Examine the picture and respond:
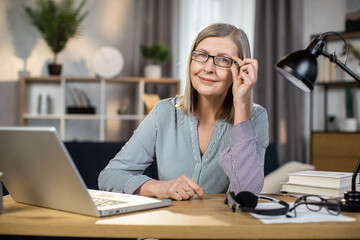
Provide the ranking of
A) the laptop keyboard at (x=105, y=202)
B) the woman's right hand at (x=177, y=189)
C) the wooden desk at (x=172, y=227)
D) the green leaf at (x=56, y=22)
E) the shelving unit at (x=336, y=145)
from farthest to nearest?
the green leaf at (x=56, y=22) → the shelving unit at (x=336, y=145) → the woman's right hand at (x=177, y=189) → the laptop keyboard at (x=105, y=202) → the wooden desk at (x=172, y=227)

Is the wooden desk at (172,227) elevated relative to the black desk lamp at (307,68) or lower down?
lower down

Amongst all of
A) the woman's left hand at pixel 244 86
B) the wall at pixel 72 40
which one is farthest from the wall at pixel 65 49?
the woman's left hand at pixel 244 86

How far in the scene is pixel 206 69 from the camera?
1637mm

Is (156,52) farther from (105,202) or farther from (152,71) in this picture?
(105,202)

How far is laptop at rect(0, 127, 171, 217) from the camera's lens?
0.90 meters

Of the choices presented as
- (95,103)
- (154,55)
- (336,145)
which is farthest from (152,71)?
(336,145)

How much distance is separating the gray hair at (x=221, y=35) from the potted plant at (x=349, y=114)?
2974mm

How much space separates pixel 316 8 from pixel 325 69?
85 centimetres

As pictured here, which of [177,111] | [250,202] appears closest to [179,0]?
[177,111]

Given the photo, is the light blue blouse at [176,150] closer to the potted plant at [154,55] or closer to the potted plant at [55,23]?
the potted plant at [154,55]

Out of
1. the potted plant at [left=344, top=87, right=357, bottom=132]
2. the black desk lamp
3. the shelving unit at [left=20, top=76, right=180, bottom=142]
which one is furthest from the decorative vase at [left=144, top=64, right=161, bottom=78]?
the black desk lamp

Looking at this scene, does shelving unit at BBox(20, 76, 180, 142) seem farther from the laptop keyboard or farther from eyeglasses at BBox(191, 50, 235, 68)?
the laptop keyboard

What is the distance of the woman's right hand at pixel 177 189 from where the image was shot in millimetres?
1225

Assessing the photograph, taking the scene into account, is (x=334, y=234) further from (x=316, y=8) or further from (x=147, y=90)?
(x=316, y=8)
